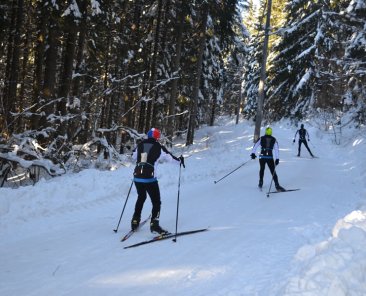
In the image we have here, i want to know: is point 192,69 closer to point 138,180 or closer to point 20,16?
point 20,16

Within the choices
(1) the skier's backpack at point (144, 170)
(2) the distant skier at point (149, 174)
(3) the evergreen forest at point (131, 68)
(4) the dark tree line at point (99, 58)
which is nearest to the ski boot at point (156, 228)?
(2) the distant skier at point (149, 174)

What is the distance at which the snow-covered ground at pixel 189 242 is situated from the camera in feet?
16.5

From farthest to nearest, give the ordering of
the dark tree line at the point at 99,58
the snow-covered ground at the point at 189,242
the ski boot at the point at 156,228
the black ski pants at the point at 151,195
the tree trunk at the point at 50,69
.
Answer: the dark tree line at the point at 99,58
the tree trunk at the point at 50,69
the black ski pants at the point at 151,195
the ski boot at the point at 156,228
the snow-covered ground at the point at 189,242

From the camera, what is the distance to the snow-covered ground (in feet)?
16.5

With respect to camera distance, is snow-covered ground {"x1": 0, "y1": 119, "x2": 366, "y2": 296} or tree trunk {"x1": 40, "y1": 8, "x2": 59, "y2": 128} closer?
snow-covered ground {"x1": 0, "y1": 119, "x2": 366, "y2": 296}

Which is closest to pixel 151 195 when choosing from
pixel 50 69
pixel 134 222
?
pixel 134 222

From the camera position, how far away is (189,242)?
23.1 feet

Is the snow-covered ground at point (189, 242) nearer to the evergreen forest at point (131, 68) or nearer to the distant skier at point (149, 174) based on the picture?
the distant skier at point (149, 174)

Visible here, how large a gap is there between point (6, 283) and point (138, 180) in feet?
9.87

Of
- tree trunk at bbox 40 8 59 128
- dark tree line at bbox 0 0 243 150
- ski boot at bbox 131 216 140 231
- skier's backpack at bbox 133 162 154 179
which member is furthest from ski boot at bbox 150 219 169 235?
tree trunk at bbox 40 8 59 128

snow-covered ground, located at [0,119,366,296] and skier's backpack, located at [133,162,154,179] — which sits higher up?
skier's backpack, located at [133,162,154,179]

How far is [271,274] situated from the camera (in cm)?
540

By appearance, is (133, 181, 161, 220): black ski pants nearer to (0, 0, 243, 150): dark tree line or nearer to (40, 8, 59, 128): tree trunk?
(0, 0, 243, 150): dark tree line

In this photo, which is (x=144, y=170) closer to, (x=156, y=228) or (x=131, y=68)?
(x=156, y=228)
